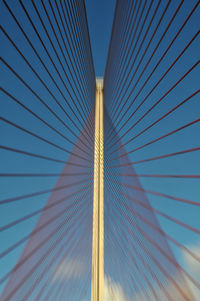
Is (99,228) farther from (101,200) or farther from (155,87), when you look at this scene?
(155,87)

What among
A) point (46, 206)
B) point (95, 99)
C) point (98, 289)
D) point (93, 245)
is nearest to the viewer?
point (46, 206)

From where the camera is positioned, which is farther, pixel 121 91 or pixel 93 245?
pixel 121 91

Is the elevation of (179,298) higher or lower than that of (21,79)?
lower

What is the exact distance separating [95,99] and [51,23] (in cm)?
614

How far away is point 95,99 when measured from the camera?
34.6 feet

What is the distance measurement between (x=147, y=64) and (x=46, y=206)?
10.8ft

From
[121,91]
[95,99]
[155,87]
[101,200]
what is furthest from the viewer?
[95,99]

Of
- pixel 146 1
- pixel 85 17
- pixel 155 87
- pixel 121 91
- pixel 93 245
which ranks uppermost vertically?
pixel 85 17

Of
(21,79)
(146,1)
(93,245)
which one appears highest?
(146,1)

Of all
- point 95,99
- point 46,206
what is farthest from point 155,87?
point 95,99

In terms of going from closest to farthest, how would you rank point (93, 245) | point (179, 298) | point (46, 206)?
1. point (179, 298)
2. point (46, 206)
3. point (93, 245)

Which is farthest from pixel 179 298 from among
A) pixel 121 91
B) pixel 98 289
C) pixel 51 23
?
pixel 121 91

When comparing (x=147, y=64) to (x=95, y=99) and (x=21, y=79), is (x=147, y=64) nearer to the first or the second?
(x=21, y=79)

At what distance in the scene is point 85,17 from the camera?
8289mm
